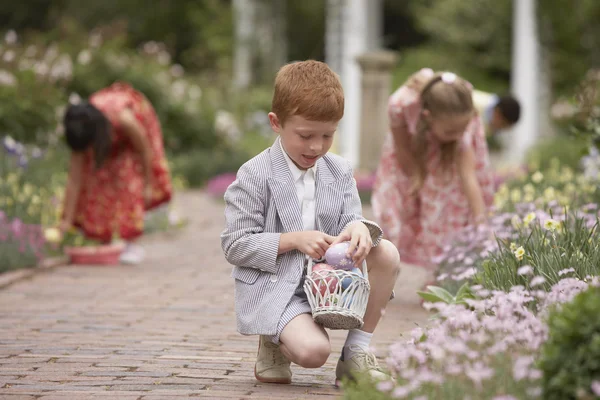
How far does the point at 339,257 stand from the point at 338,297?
0.14 meters

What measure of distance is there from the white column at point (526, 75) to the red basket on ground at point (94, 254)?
23.8 ft

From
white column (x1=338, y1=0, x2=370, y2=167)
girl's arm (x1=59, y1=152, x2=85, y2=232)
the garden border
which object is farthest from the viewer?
white column (x1=338, y1=0, x2=370, y2=167)

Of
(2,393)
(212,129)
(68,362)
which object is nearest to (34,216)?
(68,362)

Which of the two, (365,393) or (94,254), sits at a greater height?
(365,393)

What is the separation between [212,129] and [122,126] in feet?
24.7

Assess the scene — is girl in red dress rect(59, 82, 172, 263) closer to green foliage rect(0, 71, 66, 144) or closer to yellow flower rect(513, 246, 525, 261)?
green foliage rect(0, 71, 66, 144)

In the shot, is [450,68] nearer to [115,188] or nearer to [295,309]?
[115,188]

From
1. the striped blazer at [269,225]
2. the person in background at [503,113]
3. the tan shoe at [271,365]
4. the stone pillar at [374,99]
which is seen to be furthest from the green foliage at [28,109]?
the tan shoe at [271,365]

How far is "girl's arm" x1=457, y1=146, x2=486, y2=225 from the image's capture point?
5258mm

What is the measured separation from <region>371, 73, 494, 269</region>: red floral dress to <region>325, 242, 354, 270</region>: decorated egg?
7.47 feet

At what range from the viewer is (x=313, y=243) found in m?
3.21

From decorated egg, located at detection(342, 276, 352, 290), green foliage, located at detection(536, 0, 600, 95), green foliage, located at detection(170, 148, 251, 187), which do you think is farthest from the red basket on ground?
green foliage, located at detection(536, 0, 600, 95)

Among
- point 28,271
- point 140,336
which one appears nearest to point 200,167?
point 28,271

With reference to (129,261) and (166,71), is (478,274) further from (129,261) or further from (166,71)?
(166,71)
